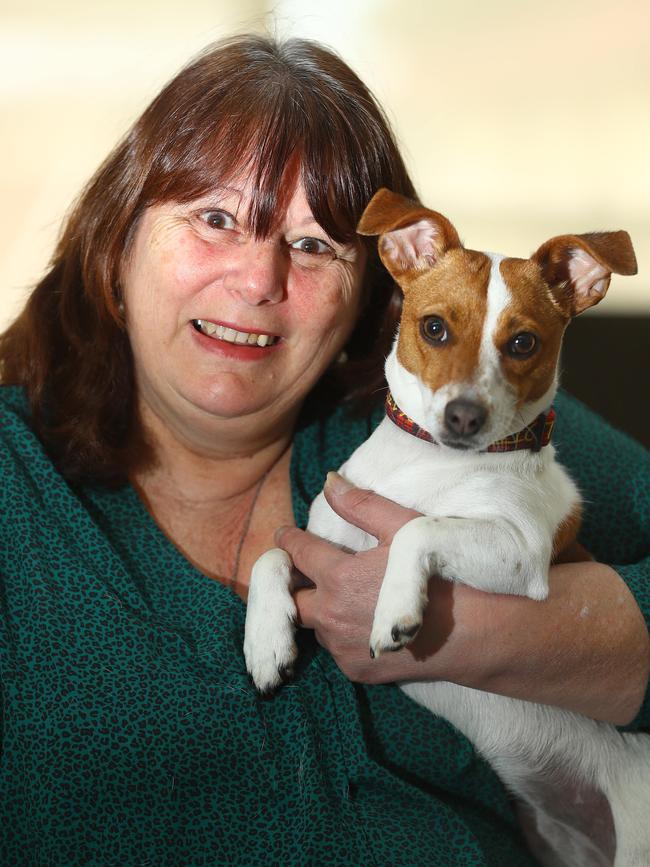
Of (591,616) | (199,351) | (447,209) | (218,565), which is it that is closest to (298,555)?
(218,565)

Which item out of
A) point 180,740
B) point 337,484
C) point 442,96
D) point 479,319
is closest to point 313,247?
point 479,319

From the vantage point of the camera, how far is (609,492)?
1893mm

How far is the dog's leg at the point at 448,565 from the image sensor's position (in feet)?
4.37

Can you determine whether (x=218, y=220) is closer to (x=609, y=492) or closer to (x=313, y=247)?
(x=313, y=247)

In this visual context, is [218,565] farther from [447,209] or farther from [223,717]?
[447,209]

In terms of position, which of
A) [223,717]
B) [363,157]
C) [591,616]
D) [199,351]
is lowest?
[223,717]

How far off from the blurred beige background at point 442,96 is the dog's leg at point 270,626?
211 centimetres

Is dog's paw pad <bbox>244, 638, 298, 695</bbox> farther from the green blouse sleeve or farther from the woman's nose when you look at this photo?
the green blouse sleeve

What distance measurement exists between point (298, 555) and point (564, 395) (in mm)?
851

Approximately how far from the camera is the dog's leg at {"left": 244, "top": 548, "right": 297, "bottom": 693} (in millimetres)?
1502

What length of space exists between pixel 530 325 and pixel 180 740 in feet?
3.20

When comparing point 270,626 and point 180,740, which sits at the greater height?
point 270,626

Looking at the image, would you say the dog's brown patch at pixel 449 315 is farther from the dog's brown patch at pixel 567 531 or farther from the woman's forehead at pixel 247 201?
the dog's brown patch at pixel 567 531

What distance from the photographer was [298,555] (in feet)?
5.30
